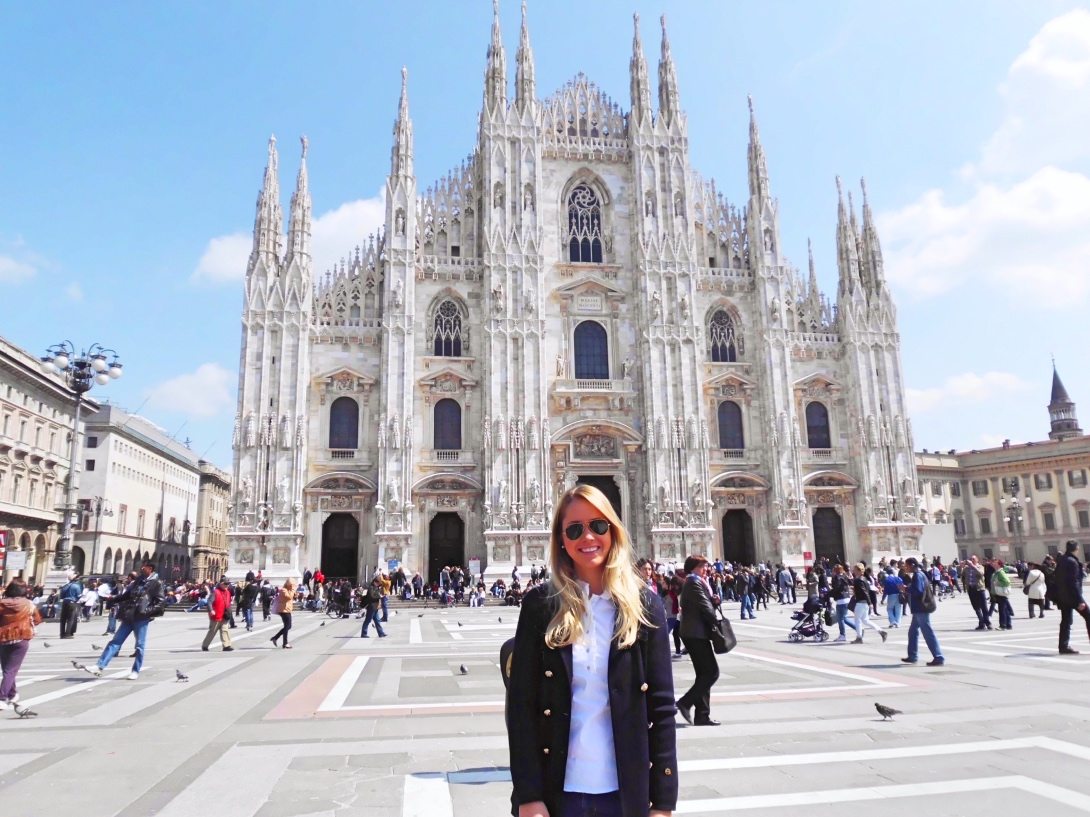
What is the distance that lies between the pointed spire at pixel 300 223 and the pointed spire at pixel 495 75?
938 centimetres

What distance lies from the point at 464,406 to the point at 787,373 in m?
15.3

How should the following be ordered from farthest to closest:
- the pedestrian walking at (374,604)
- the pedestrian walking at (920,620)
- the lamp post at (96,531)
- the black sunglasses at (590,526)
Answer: the lamp post at (96,531) → the pedestrian walking at (374,604) → the pedestrian walking at (920,620) → the black sunglasses at (590,526)

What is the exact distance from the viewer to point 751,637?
643 inches

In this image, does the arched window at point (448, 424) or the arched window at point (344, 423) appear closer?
the arched window at point (344, 423)

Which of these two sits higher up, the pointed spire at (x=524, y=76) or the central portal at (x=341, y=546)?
the pointed spire at (x=524, y=76)

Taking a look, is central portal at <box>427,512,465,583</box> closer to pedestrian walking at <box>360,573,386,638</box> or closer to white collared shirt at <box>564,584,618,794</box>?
pedestrian walking at <box>360,573,386,638</box>

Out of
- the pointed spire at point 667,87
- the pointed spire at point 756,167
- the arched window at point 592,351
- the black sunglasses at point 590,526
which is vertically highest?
the pointed spire at point 667,87

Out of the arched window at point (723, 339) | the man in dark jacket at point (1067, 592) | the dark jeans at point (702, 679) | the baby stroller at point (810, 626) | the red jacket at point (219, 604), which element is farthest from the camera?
the arched window at point (723, 339)

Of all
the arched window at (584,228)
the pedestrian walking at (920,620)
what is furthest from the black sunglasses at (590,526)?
the arched window at (584,228)

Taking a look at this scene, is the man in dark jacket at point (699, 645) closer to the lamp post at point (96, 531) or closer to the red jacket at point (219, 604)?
the red jacket at point (219, 604)

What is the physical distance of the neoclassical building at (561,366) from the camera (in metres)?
34.3

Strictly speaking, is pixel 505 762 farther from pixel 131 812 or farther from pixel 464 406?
pixel 464 406

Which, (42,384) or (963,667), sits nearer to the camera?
(963,667)

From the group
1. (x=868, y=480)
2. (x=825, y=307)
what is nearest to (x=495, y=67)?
(x=825, y=307)
